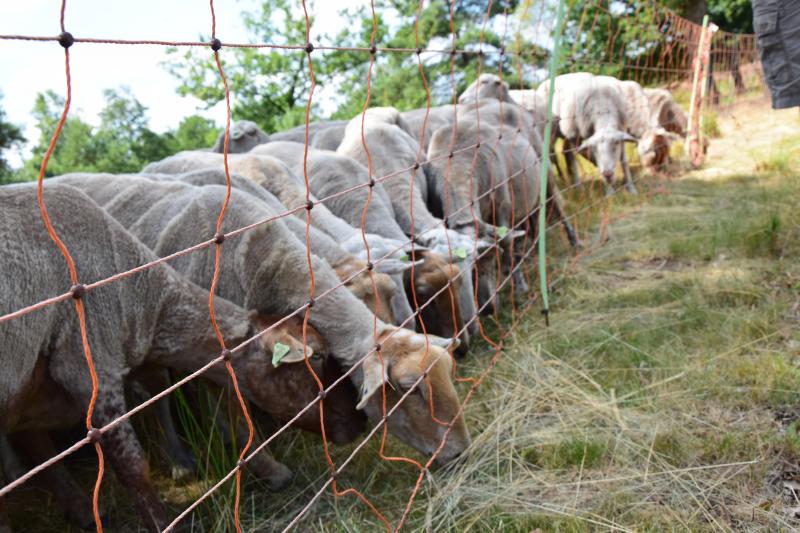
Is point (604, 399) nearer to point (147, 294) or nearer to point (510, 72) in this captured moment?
point (147, 294)

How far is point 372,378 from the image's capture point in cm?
288

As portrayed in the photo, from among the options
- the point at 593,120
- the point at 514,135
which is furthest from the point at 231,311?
the point at 593,120

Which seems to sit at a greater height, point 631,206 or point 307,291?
point 307,291

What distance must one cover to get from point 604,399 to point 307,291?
1.64 metres

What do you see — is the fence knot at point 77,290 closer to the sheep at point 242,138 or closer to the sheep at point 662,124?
the sheep at point 242,138

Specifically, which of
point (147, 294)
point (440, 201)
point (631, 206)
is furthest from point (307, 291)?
point (631, 206)

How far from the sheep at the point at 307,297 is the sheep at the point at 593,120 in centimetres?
619

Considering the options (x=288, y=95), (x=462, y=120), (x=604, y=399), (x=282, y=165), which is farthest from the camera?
A: (x=288, y=95)

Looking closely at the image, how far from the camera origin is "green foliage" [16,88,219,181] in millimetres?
9492

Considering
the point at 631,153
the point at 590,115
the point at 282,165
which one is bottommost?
the point at 631,153

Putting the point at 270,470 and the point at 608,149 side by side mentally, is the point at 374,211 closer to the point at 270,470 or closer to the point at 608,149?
the point at 270,470

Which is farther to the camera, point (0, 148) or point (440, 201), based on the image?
point (0, 148)

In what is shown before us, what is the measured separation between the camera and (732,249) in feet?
17.5

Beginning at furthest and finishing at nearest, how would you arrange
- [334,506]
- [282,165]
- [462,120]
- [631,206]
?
1. [631,206]
2. [462,120]
3. [282,165]
4. [334,506]
